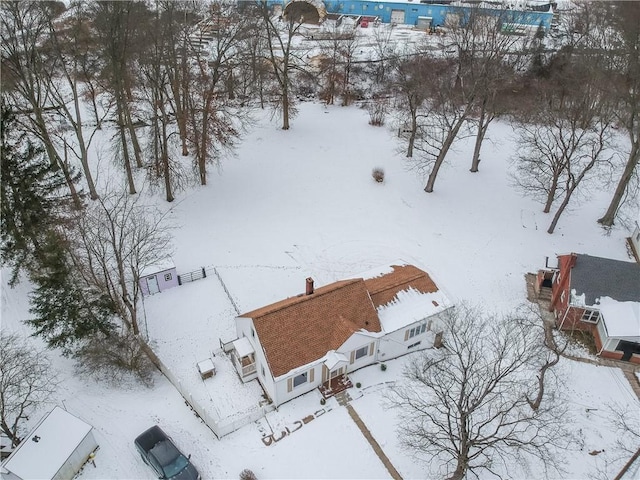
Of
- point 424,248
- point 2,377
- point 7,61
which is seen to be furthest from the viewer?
point 424,248

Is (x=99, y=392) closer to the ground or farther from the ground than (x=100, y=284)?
closer to the ground

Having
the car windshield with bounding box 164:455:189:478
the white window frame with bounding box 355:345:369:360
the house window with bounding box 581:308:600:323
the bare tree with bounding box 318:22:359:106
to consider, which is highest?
the bare tree with bounding box 318:22:359:106

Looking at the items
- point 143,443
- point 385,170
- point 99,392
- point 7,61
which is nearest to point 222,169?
point 385,170

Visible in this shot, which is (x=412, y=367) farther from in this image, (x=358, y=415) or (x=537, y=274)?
(x=537, y=274)

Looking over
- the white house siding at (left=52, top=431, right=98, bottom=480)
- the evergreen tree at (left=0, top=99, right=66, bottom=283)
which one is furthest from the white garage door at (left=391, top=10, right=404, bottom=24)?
the white house siding at (left=52, top=431, right=98, bottom=480)

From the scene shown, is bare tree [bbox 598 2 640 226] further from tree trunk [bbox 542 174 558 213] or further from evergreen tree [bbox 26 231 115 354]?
evergreen tree [bbox 26 231 115 354]

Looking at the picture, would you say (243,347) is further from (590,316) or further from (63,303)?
(590,316)

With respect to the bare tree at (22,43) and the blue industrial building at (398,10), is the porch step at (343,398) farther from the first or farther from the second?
the blue industrial building at (398,10)
